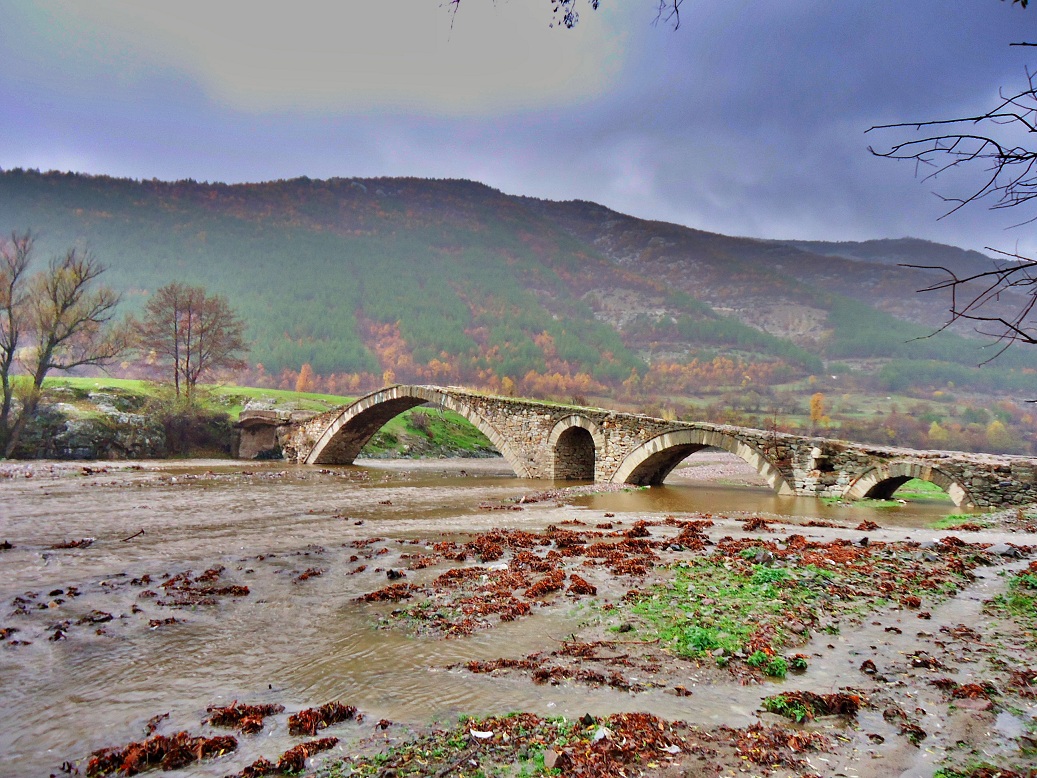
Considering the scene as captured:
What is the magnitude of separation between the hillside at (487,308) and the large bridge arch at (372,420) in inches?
1986

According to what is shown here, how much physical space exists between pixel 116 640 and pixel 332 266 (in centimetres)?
16393

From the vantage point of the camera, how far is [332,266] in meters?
160

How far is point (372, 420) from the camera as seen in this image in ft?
134

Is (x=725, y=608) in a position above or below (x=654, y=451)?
below

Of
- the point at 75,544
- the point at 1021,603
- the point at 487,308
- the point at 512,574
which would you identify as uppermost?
the point at 487,308

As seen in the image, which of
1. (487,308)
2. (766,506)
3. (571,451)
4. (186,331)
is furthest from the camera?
(487,308)

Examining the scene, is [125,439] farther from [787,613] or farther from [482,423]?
[787,613]

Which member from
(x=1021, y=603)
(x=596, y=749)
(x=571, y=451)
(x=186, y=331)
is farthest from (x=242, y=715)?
(x=186, y=331)

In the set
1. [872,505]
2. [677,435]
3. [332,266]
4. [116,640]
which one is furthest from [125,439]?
[332,266]

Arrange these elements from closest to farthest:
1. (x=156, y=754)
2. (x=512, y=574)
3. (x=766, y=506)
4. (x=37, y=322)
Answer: (x=156, y=754)
(x=512, y=574)
(x=766, y=506)
(x=37, y=322)

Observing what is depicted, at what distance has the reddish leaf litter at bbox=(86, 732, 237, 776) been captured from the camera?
152 inches

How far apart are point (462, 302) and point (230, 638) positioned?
153 meters

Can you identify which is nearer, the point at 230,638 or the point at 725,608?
the point at 230,638

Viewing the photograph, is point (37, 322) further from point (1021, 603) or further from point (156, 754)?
point (1021, 603)
